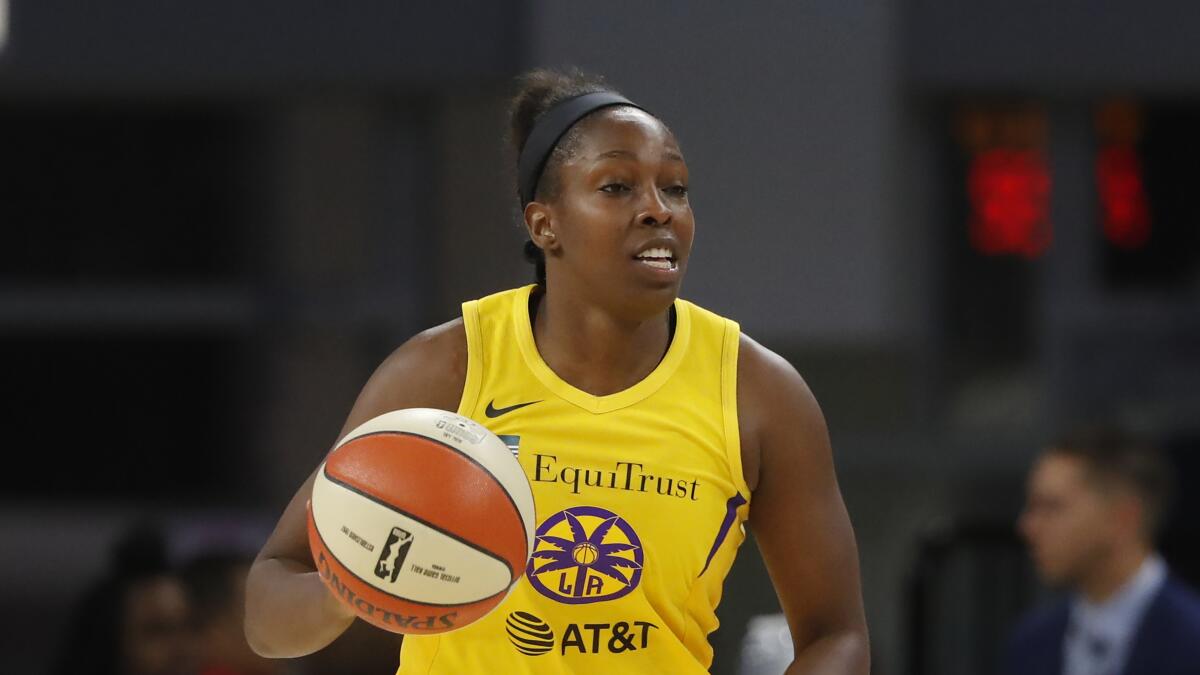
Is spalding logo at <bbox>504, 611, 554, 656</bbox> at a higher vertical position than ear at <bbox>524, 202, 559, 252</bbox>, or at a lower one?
lower

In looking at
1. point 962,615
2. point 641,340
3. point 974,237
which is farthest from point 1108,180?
point 641,340

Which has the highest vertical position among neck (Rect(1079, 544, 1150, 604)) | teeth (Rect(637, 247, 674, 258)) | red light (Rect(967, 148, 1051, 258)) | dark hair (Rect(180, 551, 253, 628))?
teeth (Rect(637, 247, 674, 258))

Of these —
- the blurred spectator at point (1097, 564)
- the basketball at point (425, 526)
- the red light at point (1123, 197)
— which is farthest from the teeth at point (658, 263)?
the red light at point (1123, 197)

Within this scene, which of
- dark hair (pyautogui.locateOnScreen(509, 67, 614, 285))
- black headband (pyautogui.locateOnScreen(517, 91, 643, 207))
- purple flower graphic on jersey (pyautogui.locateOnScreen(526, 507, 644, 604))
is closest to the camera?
purple flower graphic on jersey (pyautogui.locateOnScreen(526, 507, 644, 604))

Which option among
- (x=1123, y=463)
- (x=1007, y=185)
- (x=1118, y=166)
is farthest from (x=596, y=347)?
(x=1118, y=166)

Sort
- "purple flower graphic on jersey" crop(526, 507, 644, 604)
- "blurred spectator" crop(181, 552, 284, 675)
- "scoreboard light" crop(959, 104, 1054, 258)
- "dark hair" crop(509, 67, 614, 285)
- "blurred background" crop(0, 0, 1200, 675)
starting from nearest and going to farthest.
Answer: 1. "purple flower graphic on jersey" crop(526, 507, 644, 604)
2. "dark hair" crop(509, 67, 614, 285)
3. "blurred spectator" crop(181, 552, 284, 675)
4. "blurred background" crop(0, 0, 1200, 675)
5. "scoreboard light" crop(959, 104, 1054, 258)

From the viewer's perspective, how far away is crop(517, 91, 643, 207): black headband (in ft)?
9.21

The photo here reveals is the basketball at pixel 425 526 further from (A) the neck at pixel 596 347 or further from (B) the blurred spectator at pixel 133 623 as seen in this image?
(B) the blurred spectator at pixel 133 623

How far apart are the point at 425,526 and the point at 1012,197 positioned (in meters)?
5.15

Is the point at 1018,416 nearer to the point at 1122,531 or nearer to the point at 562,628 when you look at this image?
the point at 1122,531

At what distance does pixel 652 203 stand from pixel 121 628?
3.30 metres

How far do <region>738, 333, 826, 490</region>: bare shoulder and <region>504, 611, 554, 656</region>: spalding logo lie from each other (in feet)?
1.29

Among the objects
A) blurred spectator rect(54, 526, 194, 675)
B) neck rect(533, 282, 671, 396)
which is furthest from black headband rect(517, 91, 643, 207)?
blurred spectator rect(54, 526, 194, 675)

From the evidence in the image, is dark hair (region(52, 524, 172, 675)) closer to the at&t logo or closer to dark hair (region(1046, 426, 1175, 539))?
dark hair (region(1046, 426, 1175, 539))
